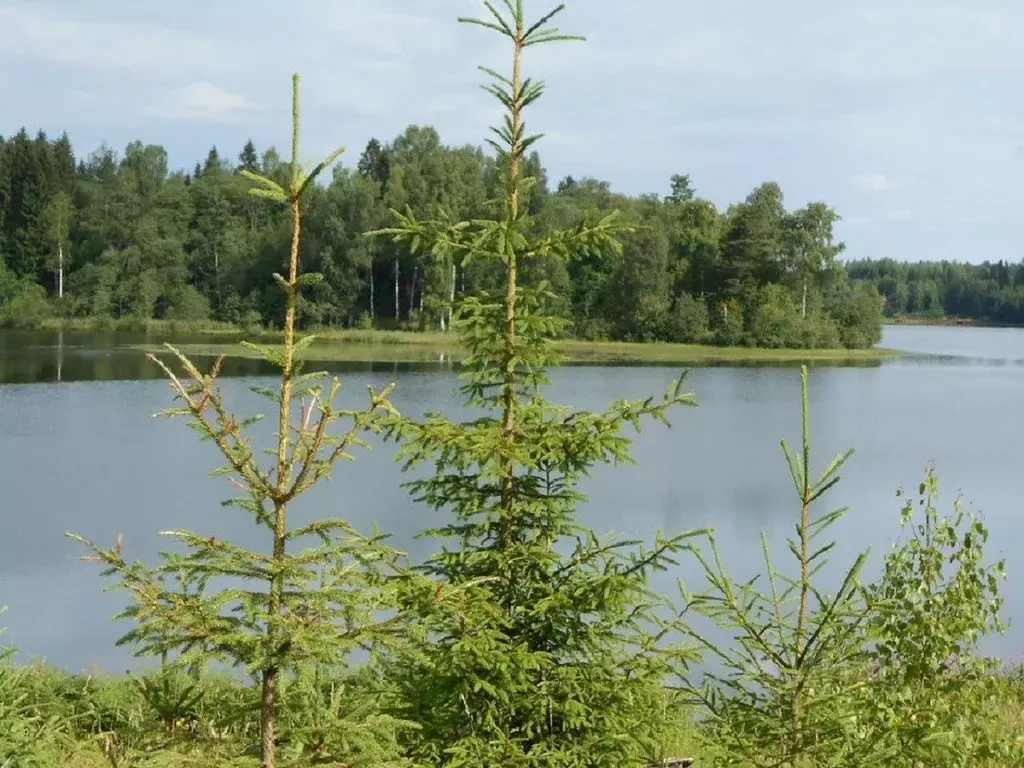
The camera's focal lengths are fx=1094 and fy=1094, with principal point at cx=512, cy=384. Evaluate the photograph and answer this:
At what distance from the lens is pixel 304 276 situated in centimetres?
321


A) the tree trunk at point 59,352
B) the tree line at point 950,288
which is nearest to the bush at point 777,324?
the tree trunk at point 59,352

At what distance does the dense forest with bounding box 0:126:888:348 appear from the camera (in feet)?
210

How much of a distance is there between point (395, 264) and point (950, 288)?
115 metres

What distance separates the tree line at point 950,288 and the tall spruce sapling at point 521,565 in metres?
136

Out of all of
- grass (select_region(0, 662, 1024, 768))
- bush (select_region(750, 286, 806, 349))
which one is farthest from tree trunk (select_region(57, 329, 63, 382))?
bush (select_region(750, 286, 806, 349))

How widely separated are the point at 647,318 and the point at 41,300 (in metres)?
39.0

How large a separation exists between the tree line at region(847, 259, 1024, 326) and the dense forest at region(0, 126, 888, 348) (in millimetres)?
71642

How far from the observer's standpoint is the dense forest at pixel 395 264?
2520 inches

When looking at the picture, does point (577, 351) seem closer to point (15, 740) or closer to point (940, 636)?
point (940, 636)

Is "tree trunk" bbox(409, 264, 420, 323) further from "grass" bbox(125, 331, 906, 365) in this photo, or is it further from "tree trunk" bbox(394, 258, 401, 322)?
"grass" bbox(125, 331, 906, 365)

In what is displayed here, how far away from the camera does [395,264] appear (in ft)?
216

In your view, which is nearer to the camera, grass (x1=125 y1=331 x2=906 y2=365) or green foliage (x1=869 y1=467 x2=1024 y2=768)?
green foliage (x1=869 y1=467 x2=1024 y2=768)

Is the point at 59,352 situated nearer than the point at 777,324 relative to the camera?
Yes

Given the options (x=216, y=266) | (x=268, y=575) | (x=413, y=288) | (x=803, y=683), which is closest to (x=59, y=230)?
(x=216, y=266)
